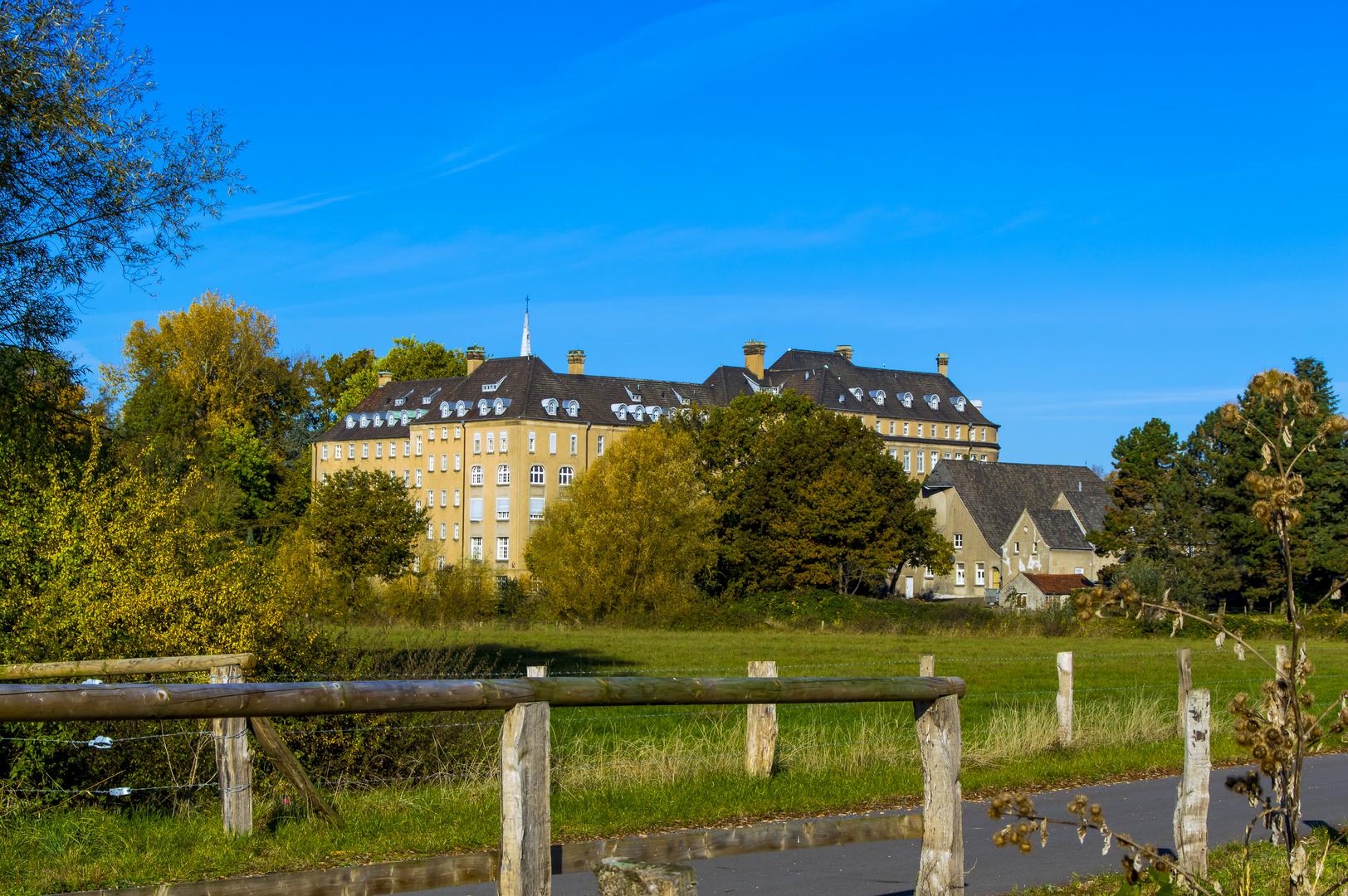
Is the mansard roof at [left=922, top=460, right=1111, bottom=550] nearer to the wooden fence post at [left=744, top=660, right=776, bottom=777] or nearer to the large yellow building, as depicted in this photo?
the large yellow building

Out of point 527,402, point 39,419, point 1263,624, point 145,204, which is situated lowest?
point 1263,624

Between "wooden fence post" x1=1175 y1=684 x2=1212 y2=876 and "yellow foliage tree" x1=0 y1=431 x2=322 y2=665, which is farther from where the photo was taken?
"yellow foliage tree" x1=0 y1=431 x2=322 y2=665

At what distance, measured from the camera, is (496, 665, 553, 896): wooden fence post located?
4.29 metres

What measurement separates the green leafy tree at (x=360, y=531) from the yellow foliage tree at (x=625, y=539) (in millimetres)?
6827

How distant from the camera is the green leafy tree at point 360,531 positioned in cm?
5725

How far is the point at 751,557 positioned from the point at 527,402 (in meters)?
38.1

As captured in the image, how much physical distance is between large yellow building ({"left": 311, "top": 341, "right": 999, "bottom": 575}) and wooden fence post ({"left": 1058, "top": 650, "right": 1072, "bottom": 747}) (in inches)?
3125

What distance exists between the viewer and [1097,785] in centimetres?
1336

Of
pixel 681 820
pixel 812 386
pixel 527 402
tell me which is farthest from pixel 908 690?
pixel 812 386

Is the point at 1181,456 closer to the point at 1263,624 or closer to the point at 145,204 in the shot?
the point at 1263,624

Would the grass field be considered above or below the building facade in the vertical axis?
below

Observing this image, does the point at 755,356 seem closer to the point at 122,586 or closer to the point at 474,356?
the point at 474,356

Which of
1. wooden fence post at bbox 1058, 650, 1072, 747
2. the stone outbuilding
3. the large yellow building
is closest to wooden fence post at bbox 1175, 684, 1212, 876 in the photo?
wooden fence post at bbox 1058, 650, 1072, 747

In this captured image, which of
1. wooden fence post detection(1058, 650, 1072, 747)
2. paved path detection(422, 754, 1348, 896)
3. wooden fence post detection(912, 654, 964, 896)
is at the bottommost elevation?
paved path detection(422, 754, 1348, 896)
